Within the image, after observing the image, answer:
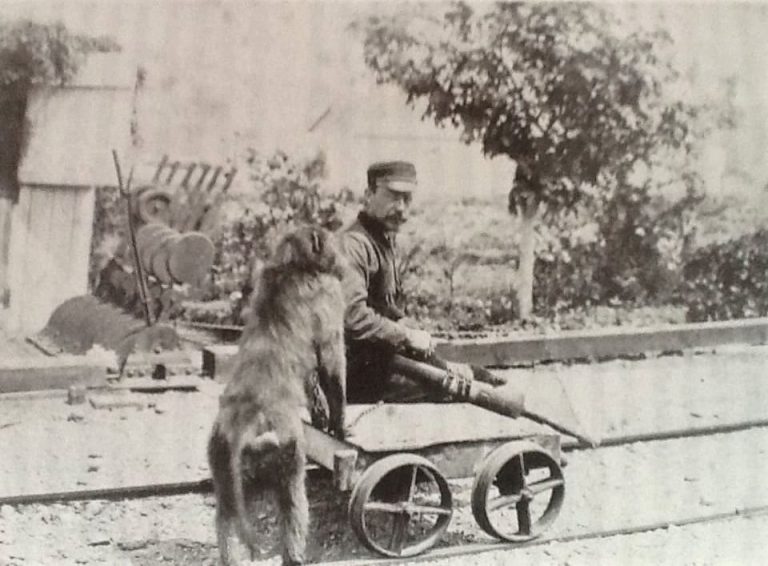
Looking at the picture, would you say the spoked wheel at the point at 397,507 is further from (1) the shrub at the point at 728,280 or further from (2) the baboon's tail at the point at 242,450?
(1) the shrub at the point at 728,280

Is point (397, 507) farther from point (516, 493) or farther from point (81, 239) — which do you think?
point (81, 239)

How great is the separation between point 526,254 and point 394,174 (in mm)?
535

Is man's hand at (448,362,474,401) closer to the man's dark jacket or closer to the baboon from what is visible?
the man's dark jacket

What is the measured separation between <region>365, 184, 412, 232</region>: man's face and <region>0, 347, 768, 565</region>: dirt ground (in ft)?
2.07

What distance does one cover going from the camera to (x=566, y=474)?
306 cm

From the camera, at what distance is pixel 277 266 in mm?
2590

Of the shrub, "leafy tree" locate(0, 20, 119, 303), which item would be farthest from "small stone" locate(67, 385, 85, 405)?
the shrub

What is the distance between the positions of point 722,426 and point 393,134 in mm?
1558

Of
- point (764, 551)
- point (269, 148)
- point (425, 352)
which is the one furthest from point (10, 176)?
point (764, 551)

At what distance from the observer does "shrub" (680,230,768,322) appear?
3.20 m

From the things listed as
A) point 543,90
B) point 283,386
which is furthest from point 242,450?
point 543,90

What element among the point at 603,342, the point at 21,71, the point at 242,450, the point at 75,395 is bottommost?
the point at 242,450

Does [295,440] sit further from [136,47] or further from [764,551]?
[764,551]

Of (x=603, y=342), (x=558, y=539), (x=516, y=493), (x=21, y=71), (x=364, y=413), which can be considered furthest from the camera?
(x=603, y=342)
